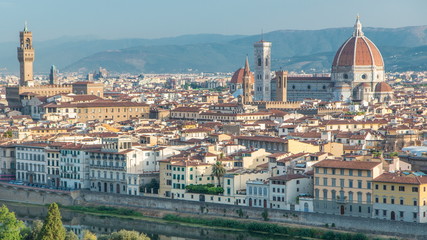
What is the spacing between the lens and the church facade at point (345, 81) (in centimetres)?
11106

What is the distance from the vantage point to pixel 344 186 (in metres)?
44.0

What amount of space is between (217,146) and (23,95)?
53.2 m

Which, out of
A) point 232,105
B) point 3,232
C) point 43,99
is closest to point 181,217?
point 3,232

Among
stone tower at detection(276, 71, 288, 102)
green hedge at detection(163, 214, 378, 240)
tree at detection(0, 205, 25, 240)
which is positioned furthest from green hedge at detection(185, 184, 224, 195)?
stone tower at detection(276, 71, 288, 102)

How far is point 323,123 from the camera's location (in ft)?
238

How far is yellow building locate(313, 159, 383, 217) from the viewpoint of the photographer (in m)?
43.3

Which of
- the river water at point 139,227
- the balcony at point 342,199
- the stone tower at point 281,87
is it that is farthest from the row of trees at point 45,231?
the stone tower at point 281,87

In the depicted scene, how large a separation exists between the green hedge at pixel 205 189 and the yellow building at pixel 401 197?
897 cm

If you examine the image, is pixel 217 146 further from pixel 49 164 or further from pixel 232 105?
pixel 232 105

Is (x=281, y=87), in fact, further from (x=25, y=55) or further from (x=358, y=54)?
(x=25, y=55)

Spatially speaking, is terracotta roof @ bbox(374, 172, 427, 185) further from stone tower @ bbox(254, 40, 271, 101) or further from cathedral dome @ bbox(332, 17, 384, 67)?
stone tower @ bbox(254, 40, 271, 101)

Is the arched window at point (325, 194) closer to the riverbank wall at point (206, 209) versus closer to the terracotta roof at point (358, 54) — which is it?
the riverbank wall at point (206, 209)

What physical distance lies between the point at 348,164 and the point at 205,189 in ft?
27.3

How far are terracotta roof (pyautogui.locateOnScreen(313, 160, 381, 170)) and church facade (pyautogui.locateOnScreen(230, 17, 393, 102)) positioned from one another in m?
63.6
